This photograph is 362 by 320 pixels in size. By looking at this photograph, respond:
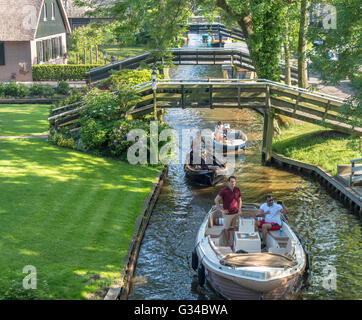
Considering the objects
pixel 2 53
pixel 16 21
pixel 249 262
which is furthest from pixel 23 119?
pixel 249 262

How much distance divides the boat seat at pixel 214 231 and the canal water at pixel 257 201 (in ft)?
3.74

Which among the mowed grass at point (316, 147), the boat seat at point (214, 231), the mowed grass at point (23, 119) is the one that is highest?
the mowed grass at point (23, 119)

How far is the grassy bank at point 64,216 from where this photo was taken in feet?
45.3

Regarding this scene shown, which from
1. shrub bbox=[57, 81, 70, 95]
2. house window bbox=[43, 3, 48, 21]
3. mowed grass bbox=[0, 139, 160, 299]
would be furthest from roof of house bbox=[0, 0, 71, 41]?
mowed grass bbox=[0, 139, 160, 299]

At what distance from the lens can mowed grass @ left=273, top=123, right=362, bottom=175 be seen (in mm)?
25281

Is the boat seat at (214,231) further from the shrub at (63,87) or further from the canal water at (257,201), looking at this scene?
the shrub at (63,87)

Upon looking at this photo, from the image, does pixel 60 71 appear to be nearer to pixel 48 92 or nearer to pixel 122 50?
pixel 48 92

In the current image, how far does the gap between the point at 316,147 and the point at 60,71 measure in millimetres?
23858

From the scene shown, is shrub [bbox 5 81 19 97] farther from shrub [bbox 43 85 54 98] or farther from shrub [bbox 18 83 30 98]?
shrub [bbox 43 85 54 98]

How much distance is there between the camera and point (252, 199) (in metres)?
22.4

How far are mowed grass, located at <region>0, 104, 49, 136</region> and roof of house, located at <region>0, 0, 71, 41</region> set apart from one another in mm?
9714

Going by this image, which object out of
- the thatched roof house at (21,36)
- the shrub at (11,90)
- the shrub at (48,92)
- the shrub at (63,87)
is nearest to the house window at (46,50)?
the thatched roof house at (21,36)
